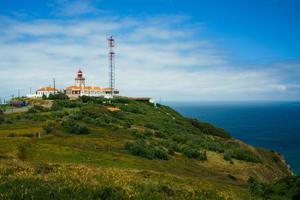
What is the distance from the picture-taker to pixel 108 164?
3052 centimetres

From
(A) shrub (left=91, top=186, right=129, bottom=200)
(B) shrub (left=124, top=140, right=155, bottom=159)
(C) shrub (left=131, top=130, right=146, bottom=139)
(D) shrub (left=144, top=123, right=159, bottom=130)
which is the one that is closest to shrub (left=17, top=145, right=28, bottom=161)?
(B) shrub (left=124, top=140, right=155, bottom=159)

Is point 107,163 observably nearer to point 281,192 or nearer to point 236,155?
point 281,192

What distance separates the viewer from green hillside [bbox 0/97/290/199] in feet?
47.0

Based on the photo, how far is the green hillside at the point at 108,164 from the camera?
47.0ft

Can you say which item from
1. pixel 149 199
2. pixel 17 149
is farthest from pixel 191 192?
pixel 17 149

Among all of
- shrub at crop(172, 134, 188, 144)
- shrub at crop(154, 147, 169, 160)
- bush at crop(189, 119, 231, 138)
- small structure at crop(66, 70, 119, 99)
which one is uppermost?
small structure at crop(66, 70, 119, 99)

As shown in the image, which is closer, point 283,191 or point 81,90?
point 283,191

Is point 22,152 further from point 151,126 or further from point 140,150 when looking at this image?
point 151,126

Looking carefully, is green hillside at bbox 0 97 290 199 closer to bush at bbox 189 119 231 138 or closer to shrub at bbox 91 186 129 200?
shrub at bbox 91 186 129 200

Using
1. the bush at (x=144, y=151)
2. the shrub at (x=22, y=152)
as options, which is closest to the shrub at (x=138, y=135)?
the bush at (x=144, y=151)

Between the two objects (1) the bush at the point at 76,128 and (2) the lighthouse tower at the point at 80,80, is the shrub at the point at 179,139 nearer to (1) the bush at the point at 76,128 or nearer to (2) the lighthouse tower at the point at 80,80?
(1) the bush at the point at 76,128

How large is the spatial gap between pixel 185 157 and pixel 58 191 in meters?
35.3

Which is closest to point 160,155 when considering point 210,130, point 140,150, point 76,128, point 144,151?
point 144,151

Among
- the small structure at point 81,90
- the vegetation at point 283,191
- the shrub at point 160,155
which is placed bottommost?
the shrub at point 160,155
